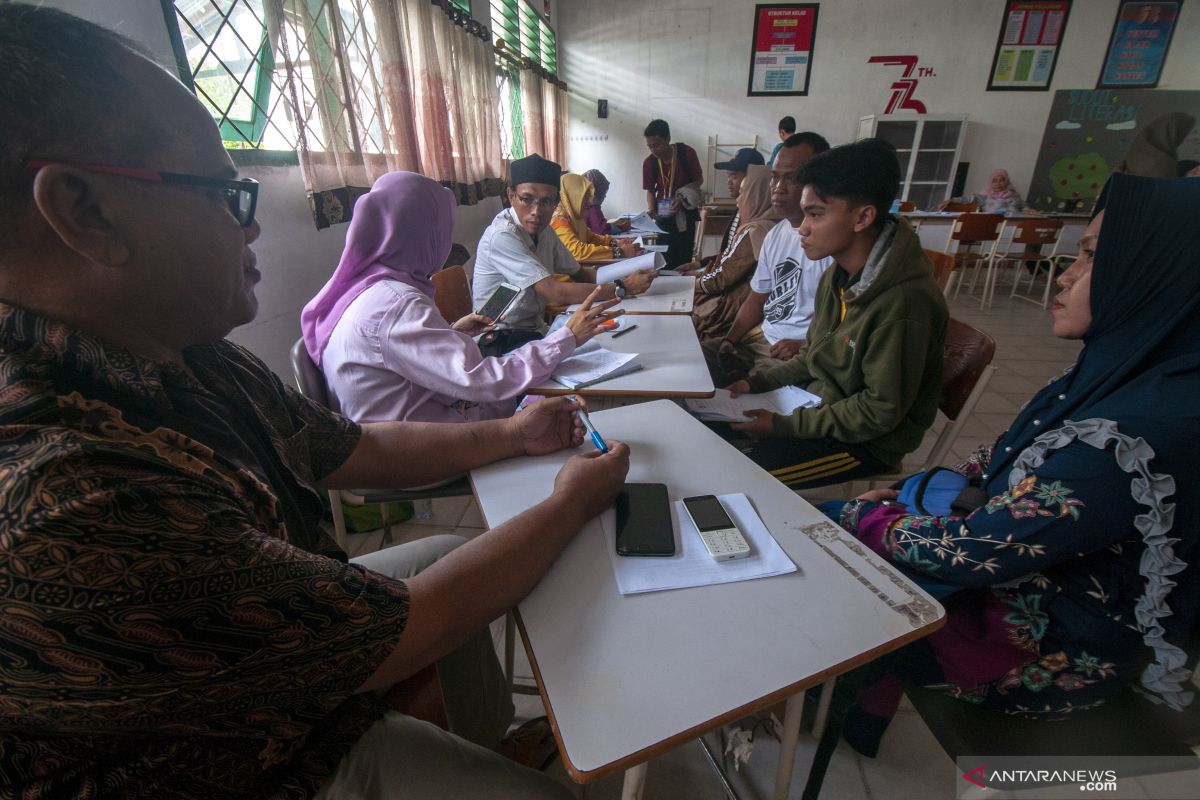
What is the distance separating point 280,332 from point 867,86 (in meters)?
7.84

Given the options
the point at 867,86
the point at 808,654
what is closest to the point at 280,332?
the point at 808,654

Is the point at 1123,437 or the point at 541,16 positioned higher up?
the point at 541,16

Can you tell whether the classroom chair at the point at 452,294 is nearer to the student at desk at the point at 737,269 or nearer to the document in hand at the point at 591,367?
the document in hand at the point at 591,367

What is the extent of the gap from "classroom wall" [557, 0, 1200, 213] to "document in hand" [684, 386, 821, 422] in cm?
682

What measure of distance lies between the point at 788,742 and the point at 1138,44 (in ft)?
32.2

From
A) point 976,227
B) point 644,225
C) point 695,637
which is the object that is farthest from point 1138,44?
point 695,637

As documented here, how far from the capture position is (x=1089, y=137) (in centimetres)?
679

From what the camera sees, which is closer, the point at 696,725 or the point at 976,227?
the point at 696,725

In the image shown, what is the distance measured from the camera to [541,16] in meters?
6.22

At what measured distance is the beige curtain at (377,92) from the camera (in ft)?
6.70

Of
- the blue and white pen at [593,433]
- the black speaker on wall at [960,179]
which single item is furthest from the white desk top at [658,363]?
the black speaker on wall at [960,179]

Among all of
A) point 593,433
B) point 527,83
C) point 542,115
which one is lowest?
point 593,433

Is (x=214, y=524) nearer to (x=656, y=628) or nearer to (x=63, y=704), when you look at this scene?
(x=63, y=704)

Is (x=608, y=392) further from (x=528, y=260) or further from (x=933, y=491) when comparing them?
A: (x=528, y=260)
